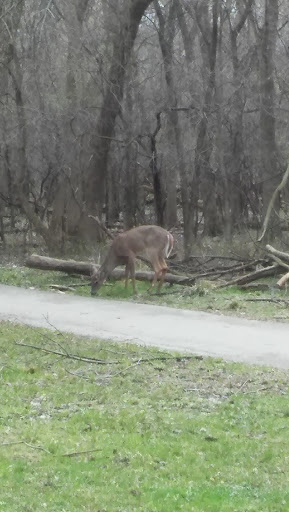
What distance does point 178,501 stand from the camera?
23.7 ft

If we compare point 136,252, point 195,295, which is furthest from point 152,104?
point 195,295

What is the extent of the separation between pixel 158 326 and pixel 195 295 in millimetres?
3569

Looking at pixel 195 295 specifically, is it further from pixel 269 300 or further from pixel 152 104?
pixel 152 104

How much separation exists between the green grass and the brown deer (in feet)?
24.4

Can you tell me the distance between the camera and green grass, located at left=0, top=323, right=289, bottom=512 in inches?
290

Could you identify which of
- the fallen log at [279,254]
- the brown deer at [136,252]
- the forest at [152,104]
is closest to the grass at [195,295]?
the brown deer at [136,252]

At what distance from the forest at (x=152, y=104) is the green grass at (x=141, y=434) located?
13862mm

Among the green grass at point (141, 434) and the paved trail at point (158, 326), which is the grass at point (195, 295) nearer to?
the paved trail at point (158, 326)

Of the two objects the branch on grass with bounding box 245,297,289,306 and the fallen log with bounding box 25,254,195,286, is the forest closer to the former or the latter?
the fallen log with bounding box 25,254,195,286

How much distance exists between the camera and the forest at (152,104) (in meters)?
27.2

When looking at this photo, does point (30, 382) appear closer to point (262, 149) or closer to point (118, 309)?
point (118, 309)

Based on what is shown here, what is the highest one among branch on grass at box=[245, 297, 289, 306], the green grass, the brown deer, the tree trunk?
the tree trunk

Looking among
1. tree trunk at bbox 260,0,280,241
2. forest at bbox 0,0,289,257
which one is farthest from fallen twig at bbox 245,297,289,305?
tree trunk at bbox 260,0,280,241

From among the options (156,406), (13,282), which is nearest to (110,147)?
(13,282)
